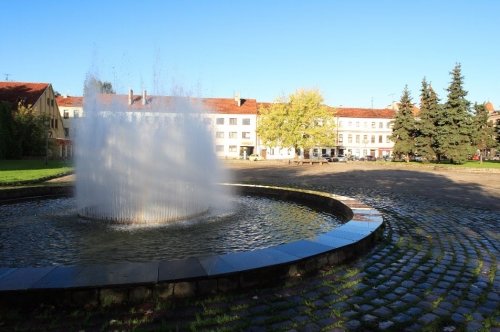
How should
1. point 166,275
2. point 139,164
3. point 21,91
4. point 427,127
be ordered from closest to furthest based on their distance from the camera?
1. point 166,275
2. point 139,164
3. point 427,127
4. point 21,91

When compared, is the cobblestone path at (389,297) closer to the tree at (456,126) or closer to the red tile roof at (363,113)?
the tree at (456,126)

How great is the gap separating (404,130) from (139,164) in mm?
52639

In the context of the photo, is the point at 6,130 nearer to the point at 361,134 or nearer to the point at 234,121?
the point at 234,121

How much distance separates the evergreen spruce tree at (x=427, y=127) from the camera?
49.8m

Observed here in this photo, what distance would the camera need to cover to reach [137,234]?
8.18m

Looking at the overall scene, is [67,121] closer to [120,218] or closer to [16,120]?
[16,120]

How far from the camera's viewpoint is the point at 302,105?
185ft

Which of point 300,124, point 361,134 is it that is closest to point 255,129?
point 300,124

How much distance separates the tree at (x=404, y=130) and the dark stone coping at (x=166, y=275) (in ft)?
174

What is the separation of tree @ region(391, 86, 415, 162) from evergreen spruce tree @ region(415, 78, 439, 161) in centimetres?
192

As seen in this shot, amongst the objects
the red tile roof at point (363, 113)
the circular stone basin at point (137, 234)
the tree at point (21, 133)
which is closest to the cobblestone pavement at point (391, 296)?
the circular stone basin at point (137, 234)

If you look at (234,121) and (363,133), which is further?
(363,133)

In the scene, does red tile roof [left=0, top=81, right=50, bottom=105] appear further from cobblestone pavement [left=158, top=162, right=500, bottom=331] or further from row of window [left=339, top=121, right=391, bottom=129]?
row of window [left=339, top=121, right=391, bottom=129]

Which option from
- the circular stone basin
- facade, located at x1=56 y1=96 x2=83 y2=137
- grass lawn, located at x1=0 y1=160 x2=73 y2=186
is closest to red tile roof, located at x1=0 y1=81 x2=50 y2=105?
facade, located at x1=56 y1=96 x2=83 y2=137
